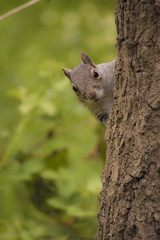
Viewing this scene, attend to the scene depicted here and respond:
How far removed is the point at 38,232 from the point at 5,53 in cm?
212

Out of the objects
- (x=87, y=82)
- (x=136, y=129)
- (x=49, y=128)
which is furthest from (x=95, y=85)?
(x=49, y=128)

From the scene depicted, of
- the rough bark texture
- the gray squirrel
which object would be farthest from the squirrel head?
the rough bark texture

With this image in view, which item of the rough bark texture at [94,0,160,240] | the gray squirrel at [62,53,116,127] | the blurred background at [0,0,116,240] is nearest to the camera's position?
the rough bark texture at [94,0,160,240]

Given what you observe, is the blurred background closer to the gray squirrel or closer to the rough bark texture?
the gray squirrel

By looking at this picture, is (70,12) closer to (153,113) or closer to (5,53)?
(5,53)

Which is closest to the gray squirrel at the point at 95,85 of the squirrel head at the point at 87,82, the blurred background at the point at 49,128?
the squirrel head at the point at 87,82

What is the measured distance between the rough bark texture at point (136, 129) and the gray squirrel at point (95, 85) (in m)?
0.54

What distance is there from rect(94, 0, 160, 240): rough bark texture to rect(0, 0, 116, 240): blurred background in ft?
2.64

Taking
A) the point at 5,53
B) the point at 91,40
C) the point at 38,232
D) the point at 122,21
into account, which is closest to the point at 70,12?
the point at 91,40

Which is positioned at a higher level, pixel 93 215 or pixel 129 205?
pixel 93 215

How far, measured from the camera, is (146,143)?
1125 mm

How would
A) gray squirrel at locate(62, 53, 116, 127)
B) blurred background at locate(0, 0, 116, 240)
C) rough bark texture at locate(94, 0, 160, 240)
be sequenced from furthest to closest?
blurred background at locate(0, 0, 116, 240) < gray squirrel at locate(62, 53, 116, 127) < rough bark texture at locate(94, 0, 160, 240)

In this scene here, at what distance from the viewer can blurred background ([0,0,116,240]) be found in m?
2.26

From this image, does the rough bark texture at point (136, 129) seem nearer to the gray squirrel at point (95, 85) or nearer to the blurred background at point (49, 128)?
the gray squirrel at point (95, 85)
